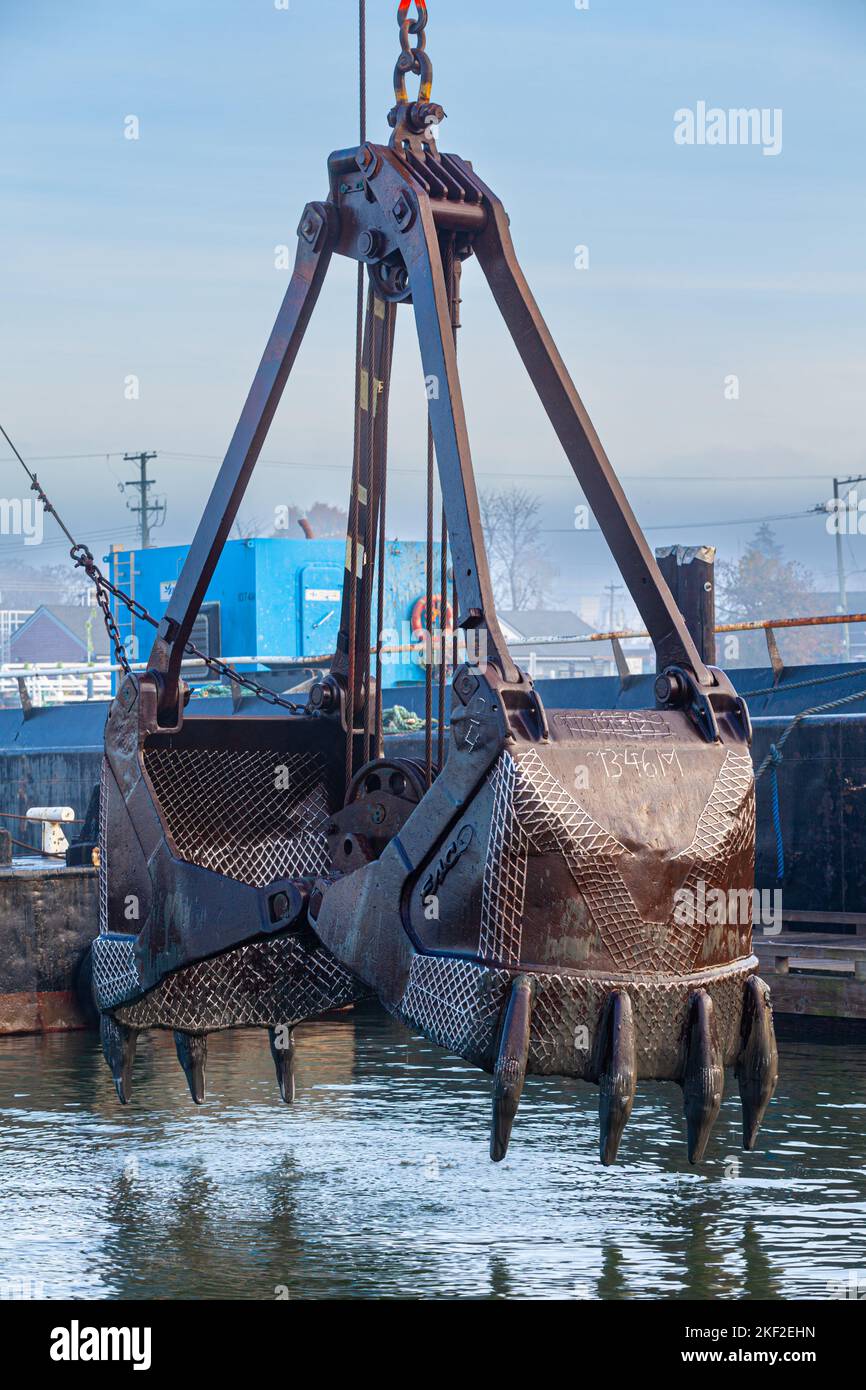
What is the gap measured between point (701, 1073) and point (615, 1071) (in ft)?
1.15

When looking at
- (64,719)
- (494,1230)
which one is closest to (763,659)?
(64,719)

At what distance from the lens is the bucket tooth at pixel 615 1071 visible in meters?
5.76

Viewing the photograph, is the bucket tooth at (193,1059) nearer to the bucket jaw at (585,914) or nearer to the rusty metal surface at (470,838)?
the rusty metal surface at (470,838)

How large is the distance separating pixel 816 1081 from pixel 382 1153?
383 centimetres

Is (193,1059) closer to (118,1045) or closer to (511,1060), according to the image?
(118,1045)

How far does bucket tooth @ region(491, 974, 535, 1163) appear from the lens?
5.78m

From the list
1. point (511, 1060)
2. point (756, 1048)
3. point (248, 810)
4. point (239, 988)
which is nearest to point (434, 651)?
point (248, 810)

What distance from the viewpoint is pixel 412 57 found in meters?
7.07


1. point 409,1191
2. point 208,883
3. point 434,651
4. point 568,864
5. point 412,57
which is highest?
point 412,57

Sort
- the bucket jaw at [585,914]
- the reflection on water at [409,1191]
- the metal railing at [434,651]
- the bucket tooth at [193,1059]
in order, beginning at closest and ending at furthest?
the bucket jaw at [585,914], the reflection on water at [409,1191], the bucket tooth at [193,1059], the metal railing at [434,651]

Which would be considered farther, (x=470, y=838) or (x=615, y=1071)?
(x=470, y=838)

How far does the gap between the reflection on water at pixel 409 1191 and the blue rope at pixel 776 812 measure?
9.62 feet

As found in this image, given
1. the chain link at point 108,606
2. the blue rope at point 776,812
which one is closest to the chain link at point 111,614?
the chain link at point 108,606
